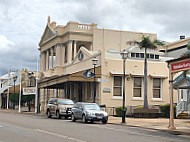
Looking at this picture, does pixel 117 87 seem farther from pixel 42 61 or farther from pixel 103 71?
pixel 42 61

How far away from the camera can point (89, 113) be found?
75.0ft

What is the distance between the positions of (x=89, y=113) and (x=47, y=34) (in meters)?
37.9

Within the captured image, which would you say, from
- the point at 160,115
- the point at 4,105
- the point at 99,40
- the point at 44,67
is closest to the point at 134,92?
the point at 160,115

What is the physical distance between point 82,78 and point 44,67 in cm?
2931

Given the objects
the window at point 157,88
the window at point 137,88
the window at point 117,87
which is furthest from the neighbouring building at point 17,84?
the window at point 157,88

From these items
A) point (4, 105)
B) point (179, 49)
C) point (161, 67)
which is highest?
point (179, 49)

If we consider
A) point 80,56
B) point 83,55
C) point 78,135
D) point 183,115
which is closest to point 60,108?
point 183,115

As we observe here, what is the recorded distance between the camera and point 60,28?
53.1m

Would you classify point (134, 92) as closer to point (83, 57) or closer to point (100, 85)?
point (100, 85)

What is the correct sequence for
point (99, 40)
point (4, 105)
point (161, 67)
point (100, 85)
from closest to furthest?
point (100, 85), point (161, 67), point (99, 40), point (4, 105)

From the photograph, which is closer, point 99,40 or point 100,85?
point 100,85

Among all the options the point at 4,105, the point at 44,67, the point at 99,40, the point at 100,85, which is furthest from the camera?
the point at 4,105

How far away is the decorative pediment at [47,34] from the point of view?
55431 mm

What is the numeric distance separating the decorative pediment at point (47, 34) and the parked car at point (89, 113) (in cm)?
3138
